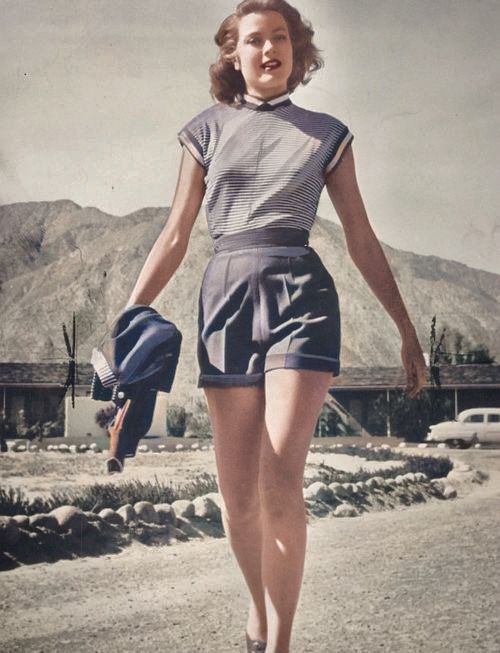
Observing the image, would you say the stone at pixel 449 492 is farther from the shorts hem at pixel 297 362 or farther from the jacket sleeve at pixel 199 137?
the jacket sleeve at pixel 199 137

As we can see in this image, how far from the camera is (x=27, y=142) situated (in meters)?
5.78

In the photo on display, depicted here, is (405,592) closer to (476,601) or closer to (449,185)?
(476,601)

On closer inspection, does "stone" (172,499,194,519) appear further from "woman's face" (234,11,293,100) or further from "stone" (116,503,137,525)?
"woman's face" (234,11,293,100)

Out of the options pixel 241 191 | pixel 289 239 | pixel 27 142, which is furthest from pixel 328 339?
pixel 27 142

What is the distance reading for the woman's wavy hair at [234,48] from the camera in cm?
486

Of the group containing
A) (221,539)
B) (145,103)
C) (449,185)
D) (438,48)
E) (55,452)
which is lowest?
(221,539)

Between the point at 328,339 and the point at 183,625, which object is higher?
the point at 328,339

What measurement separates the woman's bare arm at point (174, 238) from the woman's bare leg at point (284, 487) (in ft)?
2.85

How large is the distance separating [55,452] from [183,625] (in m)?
1.41

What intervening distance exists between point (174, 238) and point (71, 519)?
1.89 metres

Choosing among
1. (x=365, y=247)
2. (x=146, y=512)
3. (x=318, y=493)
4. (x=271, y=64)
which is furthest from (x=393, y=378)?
(x=271, y=64)

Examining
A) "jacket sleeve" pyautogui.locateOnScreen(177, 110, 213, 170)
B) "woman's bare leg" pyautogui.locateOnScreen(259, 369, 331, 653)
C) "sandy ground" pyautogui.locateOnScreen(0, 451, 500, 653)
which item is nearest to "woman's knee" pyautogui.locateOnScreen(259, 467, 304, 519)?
"woman's bare leg" pyautogui.locateOnScreen(259, 369, 331, 653)

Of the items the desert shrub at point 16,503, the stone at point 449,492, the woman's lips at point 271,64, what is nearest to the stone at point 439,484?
the stone at point 449,492

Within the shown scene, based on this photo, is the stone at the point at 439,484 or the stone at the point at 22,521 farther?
the stone at the point at 439,484
